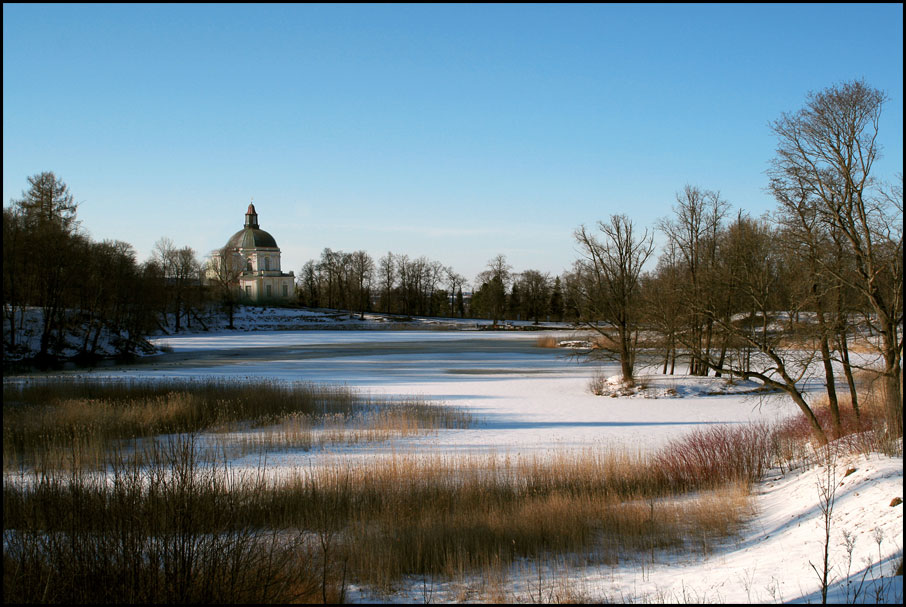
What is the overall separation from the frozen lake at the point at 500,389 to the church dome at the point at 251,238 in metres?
68.2

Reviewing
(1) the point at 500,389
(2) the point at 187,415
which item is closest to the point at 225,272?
(1) the point at 500,389

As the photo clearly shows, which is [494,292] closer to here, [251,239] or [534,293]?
[534,293]

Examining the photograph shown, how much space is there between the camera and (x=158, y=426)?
16859 mm

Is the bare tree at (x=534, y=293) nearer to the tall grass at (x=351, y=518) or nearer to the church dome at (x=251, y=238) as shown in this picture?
the church dome at (x=251, y=238)

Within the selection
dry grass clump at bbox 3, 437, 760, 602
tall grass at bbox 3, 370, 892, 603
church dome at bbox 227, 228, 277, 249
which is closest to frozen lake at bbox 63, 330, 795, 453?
tall grass at bbox 3, 370, 892, 603

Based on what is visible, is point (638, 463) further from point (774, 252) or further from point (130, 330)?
point (130, 330)

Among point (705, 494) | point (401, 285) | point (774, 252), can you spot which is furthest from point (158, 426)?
point (401, 285)

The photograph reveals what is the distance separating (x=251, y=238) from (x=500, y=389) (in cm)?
9875

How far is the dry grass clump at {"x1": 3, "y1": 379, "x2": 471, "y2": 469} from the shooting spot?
14609 mm

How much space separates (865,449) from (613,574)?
5464 mm

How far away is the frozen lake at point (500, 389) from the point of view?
16.3m

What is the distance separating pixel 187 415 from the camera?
17531 mm

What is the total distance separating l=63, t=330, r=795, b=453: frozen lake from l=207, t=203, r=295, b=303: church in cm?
5982

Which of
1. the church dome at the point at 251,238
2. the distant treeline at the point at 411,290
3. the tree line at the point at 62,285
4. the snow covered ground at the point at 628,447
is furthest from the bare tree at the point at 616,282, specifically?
the church dome at the point at 251,238
